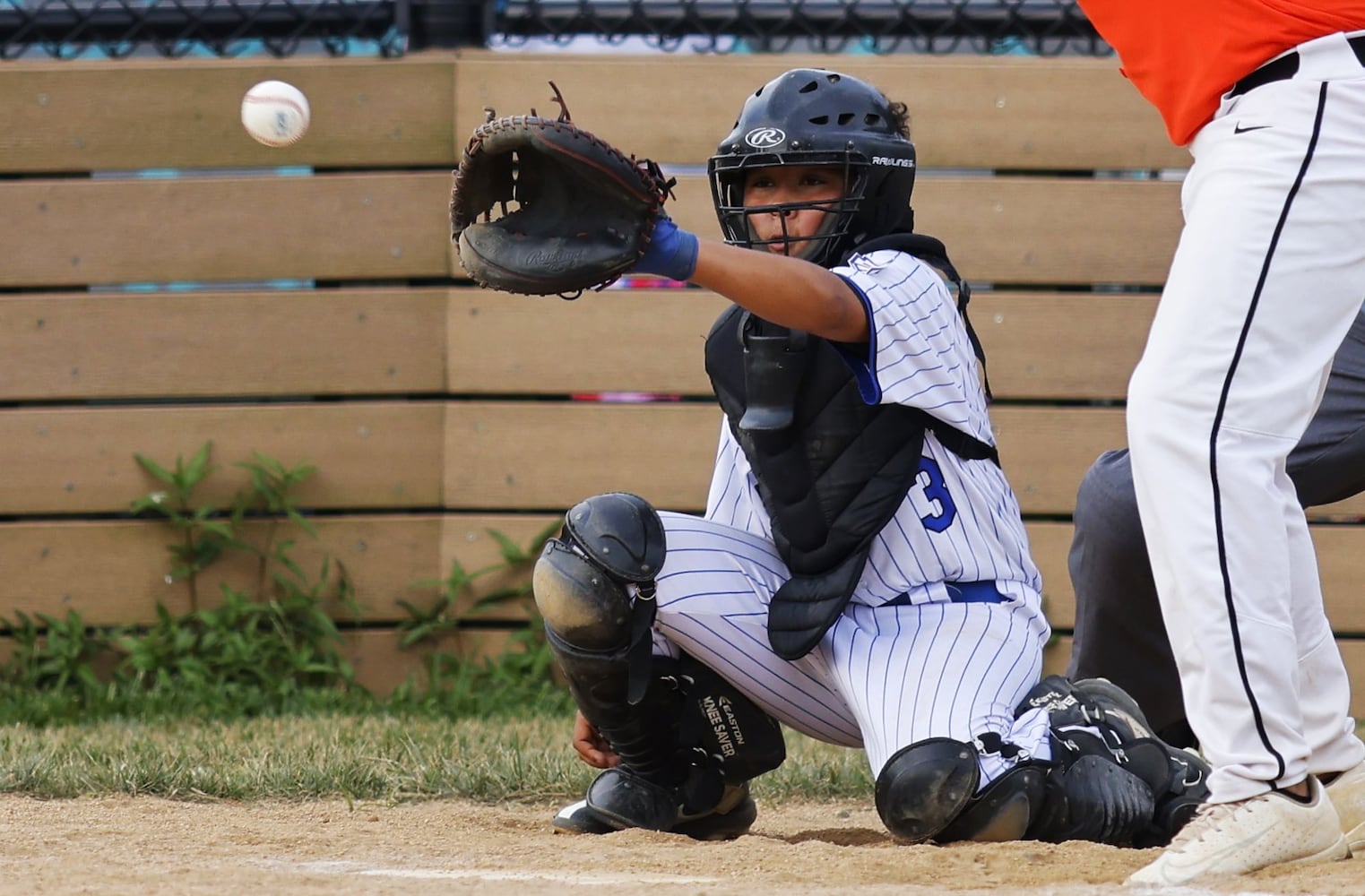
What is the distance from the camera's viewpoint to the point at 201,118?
18.5 feet

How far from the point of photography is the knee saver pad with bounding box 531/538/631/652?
9.86ft

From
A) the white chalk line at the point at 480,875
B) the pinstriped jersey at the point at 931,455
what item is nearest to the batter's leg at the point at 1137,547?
the pinstriped jersey at the point at 931,455

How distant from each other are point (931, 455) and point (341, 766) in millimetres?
1518

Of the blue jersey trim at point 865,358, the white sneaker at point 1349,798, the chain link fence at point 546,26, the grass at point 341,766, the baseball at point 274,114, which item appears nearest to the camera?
the white sneaker at point 1349,798

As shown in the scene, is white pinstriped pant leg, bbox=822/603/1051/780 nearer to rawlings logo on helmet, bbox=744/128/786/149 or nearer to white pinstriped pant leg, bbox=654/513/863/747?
white pinstriped pant leg, bbox=654/513/863/747

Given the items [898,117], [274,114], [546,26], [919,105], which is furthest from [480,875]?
[546,26]

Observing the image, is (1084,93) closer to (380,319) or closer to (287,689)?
(380,319)

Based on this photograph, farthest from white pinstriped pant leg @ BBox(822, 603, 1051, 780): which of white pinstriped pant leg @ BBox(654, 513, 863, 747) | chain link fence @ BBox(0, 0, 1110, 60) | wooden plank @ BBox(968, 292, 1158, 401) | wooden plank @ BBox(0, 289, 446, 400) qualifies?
chain link fence @ BBox(0, 0, 1110, 60)

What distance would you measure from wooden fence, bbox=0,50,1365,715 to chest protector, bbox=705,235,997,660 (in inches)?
93.4

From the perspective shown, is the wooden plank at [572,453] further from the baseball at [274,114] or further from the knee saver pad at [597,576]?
the knee saver pad at [597,576]

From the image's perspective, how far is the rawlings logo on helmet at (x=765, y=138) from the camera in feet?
10.4

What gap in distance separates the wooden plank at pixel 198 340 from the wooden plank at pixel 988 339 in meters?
0.46

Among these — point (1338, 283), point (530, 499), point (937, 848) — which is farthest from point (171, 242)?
point (1338, 283)

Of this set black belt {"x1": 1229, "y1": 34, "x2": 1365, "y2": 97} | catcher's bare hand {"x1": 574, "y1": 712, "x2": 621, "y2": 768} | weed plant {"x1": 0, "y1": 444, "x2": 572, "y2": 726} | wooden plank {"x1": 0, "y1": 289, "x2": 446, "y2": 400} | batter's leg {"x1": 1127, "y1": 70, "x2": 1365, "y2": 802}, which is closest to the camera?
batter's leg {"x1": 1127, "y1": 70, "x2": 1365, "y2": 802}
